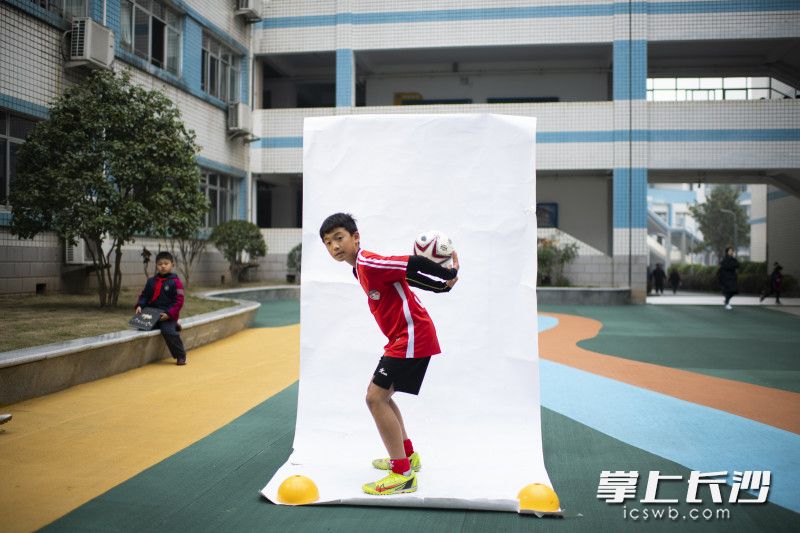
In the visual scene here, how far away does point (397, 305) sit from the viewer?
4.02m

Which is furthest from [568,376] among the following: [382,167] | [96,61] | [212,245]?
[212,245]

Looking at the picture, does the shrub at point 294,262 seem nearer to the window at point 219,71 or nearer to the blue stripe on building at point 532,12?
the window at point 219,71

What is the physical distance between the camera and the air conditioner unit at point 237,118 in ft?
70.9

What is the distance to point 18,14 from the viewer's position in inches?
484

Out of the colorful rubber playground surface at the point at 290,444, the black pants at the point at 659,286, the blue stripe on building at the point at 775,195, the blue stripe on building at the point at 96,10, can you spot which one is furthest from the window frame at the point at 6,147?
the blue stripe on building at the point at 775,195

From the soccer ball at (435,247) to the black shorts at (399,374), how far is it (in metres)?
0.63

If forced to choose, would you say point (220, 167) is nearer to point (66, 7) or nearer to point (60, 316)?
point (66, 7)

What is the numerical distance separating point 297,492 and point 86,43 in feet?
41.1

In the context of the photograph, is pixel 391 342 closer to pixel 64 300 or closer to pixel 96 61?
pixel 64 300

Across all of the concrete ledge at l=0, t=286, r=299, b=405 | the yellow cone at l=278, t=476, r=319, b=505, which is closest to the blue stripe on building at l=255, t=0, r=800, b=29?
the concrete ledge at l=0, t=286, r=299, b=405

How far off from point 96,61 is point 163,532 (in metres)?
12.7

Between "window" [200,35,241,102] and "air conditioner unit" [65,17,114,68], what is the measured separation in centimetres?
673

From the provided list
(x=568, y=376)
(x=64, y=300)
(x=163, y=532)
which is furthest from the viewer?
(x=64, y=300)

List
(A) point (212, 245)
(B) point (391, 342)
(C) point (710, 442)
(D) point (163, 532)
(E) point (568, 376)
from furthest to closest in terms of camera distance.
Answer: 1. (A) point (212, 245)
2. (E) point (568, 376)
3. (C) point (710, 442)
4. (B) point (391, 342)
5. (D) point (163, 532)
